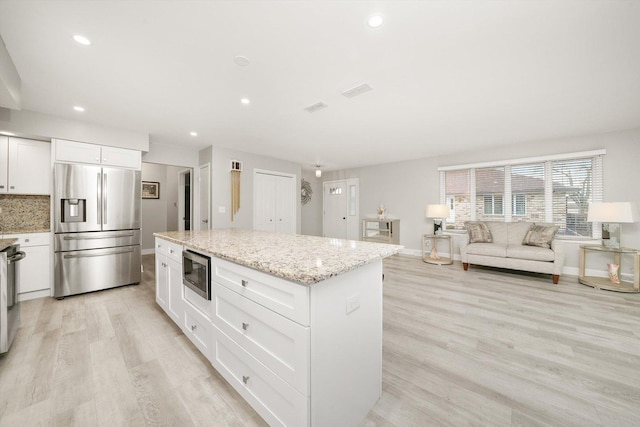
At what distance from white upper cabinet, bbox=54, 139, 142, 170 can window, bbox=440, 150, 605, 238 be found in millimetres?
6050

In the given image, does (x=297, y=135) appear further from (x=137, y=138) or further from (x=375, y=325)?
(x=375, y=325)

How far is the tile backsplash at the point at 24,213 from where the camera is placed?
3.18 meters

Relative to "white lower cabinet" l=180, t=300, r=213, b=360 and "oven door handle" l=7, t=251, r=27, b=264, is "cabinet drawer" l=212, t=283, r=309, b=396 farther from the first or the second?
"oven door handle" l=7, t=251, r=27, b=264

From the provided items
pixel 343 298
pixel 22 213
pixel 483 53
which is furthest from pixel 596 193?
pixel 22 213

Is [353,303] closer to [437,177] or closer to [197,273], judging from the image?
[197,273]

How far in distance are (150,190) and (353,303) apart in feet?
22.4

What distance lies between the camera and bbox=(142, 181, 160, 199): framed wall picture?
612 centimetres

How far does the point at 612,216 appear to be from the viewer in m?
3.46

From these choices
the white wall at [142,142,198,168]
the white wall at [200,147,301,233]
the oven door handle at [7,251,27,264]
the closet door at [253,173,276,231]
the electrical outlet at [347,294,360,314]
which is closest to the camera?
the electrical outlet at [347,294,360,314]

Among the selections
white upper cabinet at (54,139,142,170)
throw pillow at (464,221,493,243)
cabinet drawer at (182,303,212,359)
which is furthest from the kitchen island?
throw pillow at (464,221,493,243)

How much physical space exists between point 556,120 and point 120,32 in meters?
5.06

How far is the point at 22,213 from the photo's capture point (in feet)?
10.8

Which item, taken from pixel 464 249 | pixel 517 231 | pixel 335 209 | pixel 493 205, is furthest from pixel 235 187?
pixel 517 231

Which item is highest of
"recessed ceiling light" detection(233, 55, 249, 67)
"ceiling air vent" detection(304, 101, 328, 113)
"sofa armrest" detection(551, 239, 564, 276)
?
"ceiling air vent" detection(304, 101, 328, 113)
